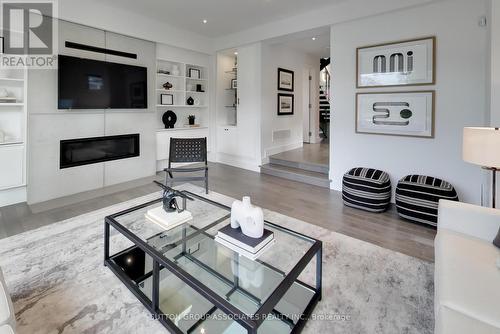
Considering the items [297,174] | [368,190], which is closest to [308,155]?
[297,174]

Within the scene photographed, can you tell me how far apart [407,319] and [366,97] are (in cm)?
309

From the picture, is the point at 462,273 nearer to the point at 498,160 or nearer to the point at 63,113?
the point at 498,160

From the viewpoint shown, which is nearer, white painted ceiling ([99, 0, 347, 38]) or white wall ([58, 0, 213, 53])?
white wall ([58, 0, 213, 53])

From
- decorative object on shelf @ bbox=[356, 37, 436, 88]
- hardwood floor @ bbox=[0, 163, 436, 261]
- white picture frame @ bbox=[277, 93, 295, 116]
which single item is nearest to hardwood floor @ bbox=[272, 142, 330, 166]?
hardwood floor @ bbox=[0, 163, 436, 261]

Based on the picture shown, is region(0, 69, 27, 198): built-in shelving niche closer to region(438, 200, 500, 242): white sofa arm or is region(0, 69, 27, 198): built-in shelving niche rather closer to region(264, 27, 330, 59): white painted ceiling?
region(264, 27, 330, 59): white painted ceiling

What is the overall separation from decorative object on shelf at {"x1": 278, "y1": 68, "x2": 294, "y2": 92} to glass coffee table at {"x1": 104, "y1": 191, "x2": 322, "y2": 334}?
4.55 metres

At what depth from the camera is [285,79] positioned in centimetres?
630

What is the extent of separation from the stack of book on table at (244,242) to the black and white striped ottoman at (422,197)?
2.17 meters

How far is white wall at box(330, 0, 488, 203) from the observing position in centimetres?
313

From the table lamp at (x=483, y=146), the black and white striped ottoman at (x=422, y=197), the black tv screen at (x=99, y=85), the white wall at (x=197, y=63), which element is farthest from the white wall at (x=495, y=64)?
the white wall at (x=197, y=63)

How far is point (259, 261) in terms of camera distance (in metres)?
1.91

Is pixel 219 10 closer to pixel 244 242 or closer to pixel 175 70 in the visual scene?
pixel 175 70
